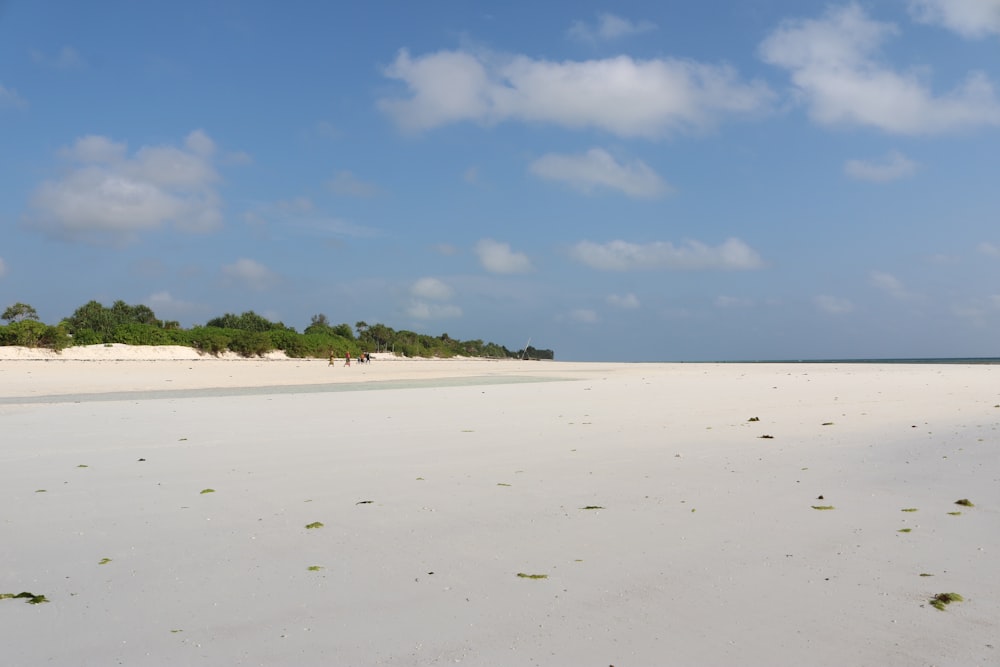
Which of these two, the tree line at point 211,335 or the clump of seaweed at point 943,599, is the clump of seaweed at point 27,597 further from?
the tree line at point 211,335

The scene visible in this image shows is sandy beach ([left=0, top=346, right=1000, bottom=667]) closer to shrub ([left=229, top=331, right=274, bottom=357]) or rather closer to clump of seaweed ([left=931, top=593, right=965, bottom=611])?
clump of seaweed ([left=931, top=593, right=965, bottom=611])

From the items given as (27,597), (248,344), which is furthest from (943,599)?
(248,344)

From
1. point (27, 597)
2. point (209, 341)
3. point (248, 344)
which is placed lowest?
point (27, 597)

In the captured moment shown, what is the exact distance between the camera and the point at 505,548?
3498mm

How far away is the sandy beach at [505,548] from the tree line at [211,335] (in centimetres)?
3380

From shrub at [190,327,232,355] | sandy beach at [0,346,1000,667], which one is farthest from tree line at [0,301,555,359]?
sandy beach at [0,346,1000,667]

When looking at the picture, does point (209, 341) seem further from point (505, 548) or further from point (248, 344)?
point (505, 548)

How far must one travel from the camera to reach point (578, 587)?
9.68 ft

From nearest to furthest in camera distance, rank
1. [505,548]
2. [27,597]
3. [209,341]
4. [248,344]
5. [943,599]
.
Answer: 1. [943,599]
2. [27,597]
3. [505,548]
4. [209,341]
5. [248,344]

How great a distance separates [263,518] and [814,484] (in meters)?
3.85

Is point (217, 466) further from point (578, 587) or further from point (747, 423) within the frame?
point (747, 423)

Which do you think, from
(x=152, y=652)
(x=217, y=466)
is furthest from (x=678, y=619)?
(x=217, y=466)

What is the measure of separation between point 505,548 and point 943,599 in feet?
6.37

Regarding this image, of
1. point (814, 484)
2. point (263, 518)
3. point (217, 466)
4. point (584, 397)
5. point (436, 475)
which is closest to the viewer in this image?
point (263, 518)
